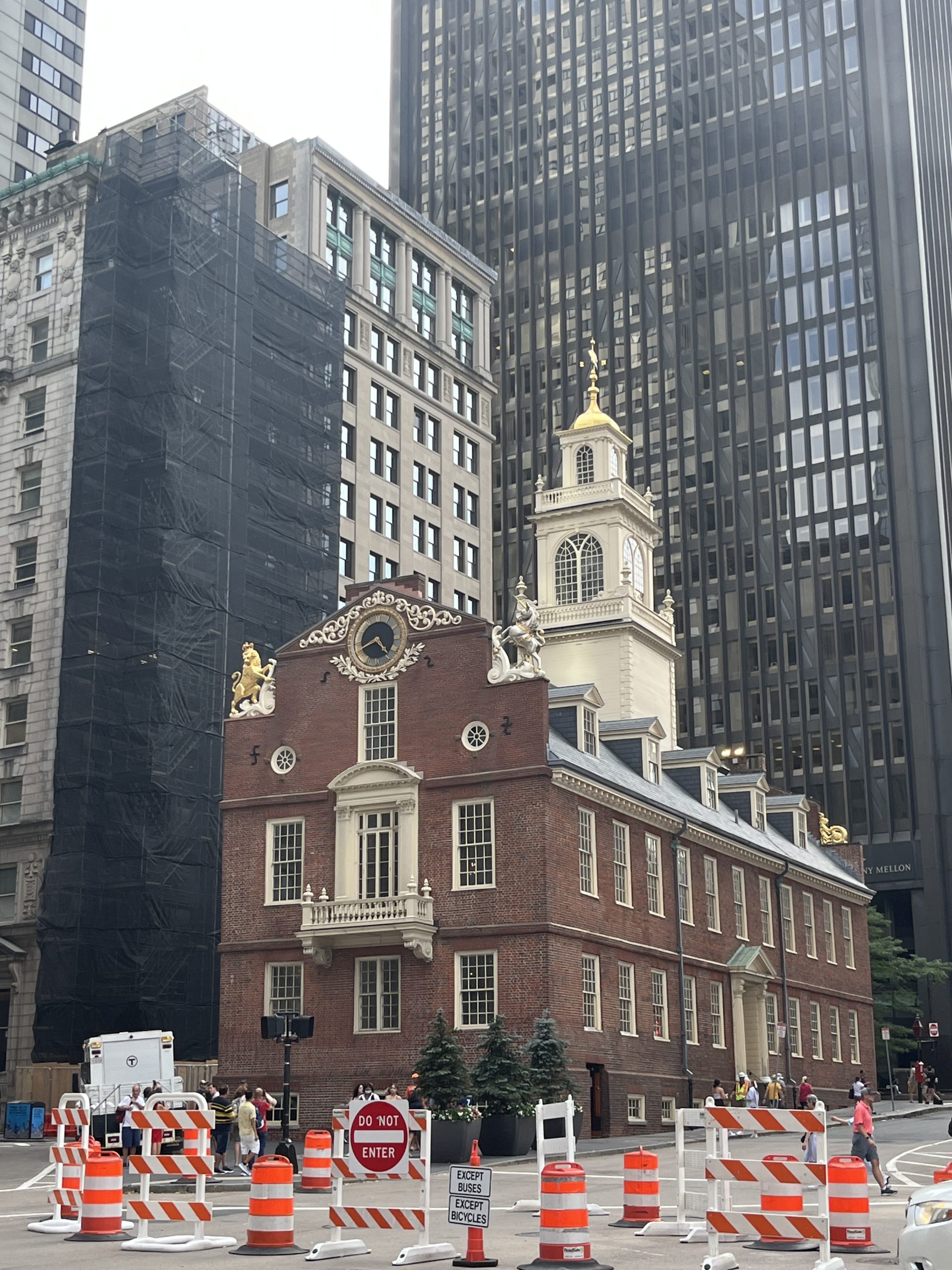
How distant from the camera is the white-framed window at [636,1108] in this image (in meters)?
45.3

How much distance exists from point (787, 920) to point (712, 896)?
7.45 metres

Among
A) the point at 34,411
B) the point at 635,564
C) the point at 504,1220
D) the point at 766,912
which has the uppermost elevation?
the point at 34,411

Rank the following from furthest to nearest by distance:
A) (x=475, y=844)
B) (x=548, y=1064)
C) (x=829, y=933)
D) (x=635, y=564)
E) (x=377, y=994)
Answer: (x=829, y=933) < (x=635, y=564) < (x=377, y=994) < (x=475, y=844) < (x=548, y=1064)

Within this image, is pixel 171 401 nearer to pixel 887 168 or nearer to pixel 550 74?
pixel 887 168

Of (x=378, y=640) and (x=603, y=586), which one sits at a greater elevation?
(x=603, y=586)

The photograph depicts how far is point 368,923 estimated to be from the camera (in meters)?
43.2

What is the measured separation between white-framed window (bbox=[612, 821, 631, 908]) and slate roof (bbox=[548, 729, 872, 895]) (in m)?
1.13

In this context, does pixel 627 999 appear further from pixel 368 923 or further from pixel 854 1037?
pixel 854 1037

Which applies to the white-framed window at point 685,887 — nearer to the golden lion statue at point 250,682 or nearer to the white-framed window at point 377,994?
the white-framed window at point 377,994

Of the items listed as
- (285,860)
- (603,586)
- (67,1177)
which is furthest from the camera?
(603,586)

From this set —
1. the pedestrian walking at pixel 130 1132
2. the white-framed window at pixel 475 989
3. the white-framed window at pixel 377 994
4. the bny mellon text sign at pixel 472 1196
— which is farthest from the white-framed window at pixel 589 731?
the bny mellon text sign at pixel 472 1196

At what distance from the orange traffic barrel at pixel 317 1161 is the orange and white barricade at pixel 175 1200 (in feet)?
17.0

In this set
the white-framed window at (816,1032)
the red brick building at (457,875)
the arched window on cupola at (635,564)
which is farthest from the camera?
the arched window on cupola at (635,564)

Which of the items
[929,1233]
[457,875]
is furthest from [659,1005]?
[929,1233]
